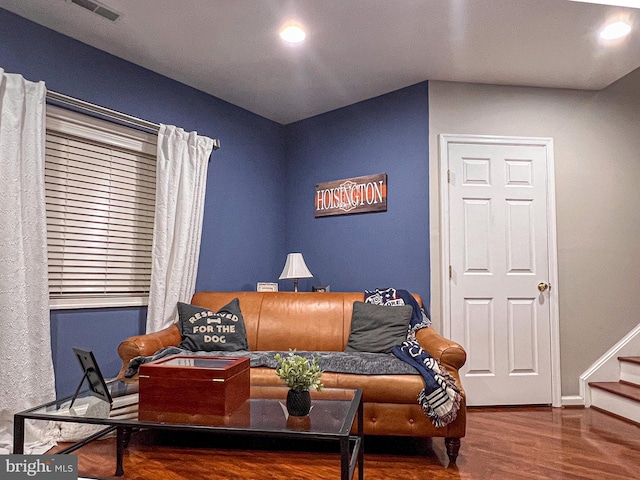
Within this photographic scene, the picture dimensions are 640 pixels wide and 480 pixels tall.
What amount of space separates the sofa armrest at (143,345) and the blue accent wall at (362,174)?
5.42 ft

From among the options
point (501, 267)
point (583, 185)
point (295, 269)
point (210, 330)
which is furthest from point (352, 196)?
point (583, 185)

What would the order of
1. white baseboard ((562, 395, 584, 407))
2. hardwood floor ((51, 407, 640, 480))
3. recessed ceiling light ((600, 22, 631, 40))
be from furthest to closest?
1. white baseboard ((562, 395, 584, 407))
2. recessed ceiling light ((600, 22, 631, 40))
3. hardwood floor ((51, 407, 640, 480))

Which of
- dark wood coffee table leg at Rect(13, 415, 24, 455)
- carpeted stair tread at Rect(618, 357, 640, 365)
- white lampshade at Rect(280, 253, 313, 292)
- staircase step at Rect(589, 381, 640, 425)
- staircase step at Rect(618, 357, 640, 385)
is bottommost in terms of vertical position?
staircase step at Rect(589, 381, 640, 425)

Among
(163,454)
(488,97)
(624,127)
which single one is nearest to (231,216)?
(163,454)

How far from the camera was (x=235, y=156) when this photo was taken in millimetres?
4309

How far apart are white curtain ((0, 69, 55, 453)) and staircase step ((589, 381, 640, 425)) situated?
3.77 m

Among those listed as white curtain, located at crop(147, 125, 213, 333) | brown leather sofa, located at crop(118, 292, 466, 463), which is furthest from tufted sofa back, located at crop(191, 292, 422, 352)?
white curtain, located at crop(147, 125, 213, 333)

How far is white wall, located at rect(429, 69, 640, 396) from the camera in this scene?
3.81 m

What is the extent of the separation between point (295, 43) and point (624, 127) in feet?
9.32

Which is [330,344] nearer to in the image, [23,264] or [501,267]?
[501,267]

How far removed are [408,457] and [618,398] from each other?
1858mm

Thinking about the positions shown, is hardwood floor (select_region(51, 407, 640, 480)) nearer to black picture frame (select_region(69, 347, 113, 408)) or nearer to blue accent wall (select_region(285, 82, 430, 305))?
black picture frame (select_region(69, 347, 113, 408))
